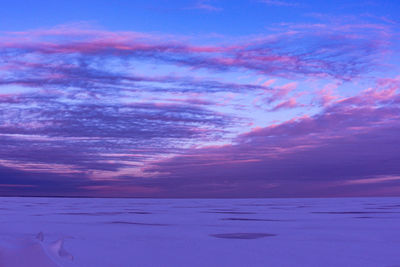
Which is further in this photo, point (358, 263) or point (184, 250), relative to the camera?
point (184, 250)

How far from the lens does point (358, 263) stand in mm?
3750

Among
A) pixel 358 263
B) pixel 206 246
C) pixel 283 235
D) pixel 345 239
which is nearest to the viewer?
pixel 358 263

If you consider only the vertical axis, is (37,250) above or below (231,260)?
above

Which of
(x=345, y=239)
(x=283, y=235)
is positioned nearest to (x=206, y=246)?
(x=283, y=235)

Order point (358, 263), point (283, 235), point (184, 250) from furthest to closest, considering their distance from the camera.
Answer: point (283, 235) → point (184, 250) → point (358, 263)

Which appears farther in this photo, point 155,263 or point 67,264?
point 155,263

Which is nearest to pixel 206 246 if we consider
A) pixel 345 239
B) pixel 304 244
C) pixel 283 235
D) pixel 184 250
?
pixel 184 250

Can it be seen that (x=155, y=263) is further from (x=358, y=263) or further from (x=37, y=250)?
(x=358, y=263)

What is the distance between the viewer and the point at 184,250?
14.7ft

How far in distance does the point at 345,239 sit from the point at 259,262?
2063 millimetres

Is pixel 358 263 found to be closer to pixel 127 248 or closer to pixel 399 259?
pixel 399 259

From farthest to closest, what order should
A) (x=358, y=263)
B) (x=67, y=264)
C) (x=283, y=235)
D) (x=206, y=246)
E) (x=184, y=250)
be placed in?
(x=283, y=235) < (x=206, y=246) < (x=184, y=250) < (x=358, y=263) < (x=67, y=264)

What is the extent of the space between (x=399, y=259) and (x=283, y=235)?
2.11 metres

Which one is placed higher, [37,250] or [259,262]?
[37,250]
